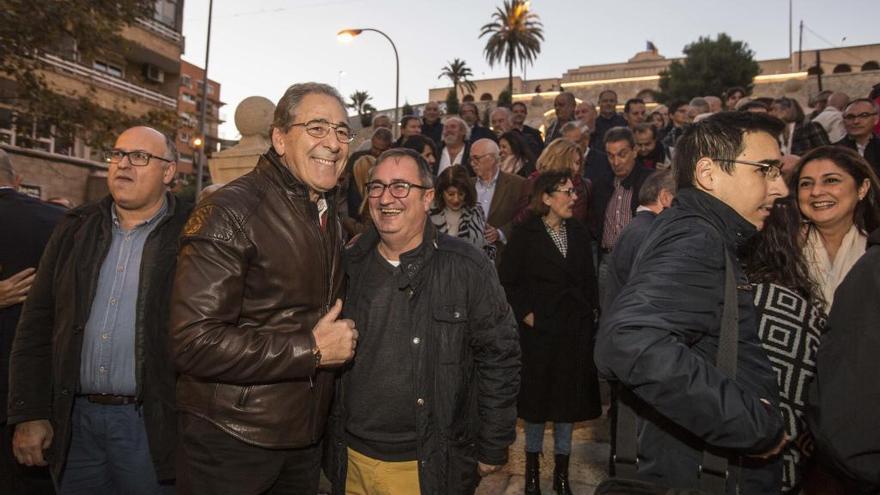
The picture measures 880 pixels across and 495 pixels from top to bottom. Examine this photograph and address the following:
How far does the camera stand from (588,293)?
516 centimetres

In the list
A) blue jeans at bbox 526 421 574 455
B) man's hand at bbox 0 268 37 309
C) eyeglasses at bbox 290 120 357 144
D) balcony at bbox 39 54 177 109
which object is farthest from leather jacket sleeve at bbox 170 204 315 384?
balcony at bbox 39 54 177 109

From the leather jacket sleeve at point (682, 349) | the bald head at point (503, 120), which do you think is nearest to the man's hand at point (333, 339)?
the leather jacket sleeve at point (682, 349)

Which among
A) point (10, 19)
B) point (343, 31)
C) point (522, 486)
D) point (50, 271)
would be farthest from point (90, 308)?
point (343, 31)

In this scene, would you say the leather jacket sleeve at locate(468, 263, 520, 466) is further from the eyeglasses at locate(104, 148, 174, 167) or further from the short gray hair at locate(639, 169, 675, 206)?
the short gray hair at locate(639, 169, 675, 206)

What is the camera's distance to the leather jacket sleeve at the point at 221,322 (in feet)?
6.95

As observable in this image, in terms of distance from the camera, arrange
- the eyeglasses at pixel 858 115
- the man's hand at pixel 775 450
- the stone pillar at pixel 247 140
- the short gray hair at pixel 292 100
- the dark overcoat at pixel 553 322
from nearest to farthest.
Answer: the man's hand at pixel 775 450 < the short gray hair at pixel 292 100 < the dark overcoat at pixel 553 322 < the stone pillar at pixel 247 140 < the eyeglasses at pixel 858 115

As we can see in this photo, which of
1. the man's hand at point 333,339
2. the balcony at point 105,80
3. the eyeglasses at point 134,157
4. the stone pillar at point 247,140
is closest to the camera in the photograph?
the man's hand at point 333,339

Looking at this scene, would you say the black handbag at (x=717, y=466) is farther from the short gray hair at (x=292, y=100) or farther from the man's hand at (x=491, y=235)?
the man's hand at (x=491, y=235)

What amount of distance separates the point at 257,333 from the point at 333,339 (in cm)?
28

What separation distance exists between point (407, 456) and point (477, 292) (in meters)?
0.85

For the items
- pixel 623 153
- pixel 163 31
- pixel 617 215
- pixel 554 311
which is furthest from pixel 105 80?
pixel 554 311

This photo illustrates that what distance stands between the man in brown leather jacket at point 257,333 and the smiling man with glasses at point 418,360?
0.38 meters

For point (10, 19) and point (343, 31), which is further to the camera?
point (343, 31)

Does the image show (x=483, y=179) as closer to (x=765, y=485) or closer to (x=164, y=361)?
(x=164, y=361)
